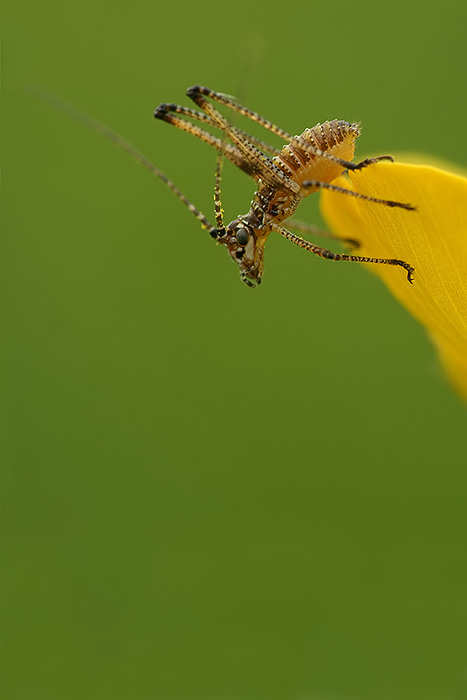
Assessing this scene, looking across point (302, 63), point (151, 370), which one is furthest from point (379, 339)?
point (302, 63)

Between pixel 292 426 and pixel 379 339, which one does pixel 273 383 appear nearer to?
pixel 292 426

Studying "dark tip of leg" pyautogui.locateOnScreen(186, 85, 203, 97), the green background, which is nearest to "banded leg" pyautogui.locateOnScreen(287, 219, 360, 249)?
"dark tip of leg" pyautogui.locateOnScreen(186, 85, 203, 97)

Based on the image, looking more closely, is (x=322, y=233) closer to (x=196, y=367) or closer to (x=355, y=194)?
(x=355, y=194)

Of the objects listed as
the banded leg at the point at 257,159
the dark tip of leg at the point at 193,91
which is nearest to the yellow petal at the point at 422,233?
the banded leg at the point at 257,159

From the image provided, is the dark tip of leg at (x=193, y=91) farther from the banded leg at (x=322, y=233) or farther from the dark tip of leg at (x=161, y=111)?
the banded leg at (x=322, y=233)

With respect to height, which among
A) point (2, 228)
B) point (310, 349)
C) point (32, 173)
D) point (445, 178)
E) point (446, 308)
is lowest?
point (446, 308)

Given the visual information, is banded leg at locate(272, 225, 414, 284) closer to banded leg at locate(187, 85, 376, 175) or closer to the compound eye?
the compound eye

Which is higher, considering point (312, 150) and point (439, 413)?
point (312, 150)
